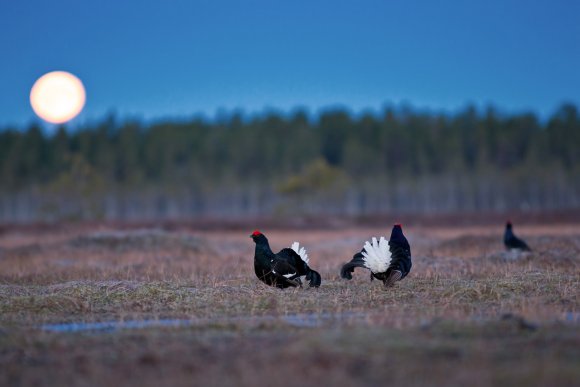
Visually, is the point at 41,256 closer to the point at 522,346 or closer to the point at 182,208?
the point at 522,346

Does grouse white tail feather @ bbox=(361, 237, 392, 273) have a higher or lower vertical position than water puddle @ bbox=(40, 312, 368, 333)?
higher

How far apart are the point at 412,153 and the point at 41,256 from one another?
360 ft

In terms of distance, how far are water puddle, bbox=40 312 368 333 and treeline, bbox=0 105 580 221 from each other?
84.8 meters

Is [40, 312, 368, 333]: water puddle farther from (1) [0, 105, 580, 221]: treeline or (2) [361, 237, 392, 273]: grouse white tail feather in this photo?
(1) [0, 105, 580, 221]: treeline

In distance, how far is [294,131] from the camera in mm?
140625

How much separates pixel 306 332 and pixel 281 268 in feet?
14.8

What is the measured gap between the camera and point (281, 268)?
12.6 meters

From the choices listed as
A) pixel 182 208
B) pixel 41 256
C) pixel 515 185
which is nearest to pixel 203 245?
pixel 41 256

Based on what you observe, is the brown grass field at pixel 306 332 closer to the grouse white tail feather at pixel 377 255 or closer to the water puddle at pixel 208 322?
the water puddle at pixel 208 322

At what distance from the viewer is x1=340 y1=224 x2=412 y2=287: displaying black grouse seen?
1202 cm

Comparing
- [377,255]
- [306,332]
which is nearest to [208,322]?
[306,332]

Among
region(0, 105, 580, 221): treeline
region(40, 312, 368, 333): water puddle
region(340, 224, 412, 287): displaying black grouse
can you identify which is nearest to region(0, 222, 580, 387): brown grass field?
region(40, 312, 368, 333): water puddle

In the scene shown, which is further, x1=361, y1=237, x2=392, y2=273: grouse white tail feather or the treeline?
the treeline

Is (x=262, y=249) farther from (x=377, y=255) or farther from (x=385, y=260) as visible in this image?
(x=385, y=260)
